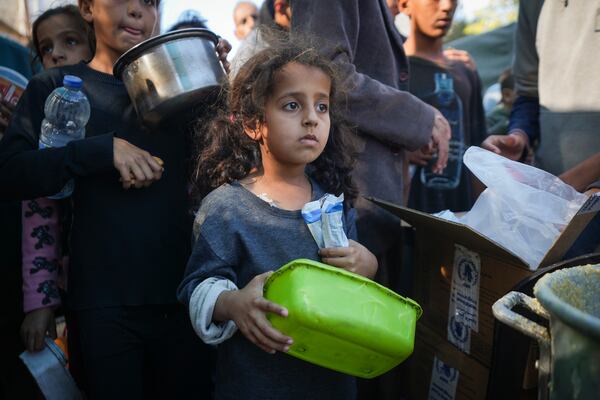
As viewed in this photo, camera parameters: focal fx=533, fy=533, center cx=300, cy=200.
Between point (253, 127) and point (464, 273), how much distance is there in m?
0.82

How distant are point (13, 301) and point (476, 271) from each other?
5.86ft

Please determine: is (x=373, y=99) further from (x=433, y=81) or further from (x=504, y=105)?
(x=504, y=105)

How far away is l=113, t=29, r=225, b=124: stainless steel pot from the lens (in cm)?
167

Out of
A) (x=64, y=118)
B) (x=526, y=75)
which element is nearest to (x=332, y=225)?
(x=64, y=118)

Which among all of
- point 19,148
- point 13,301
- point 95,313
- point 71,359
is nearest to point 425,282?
point 95,313

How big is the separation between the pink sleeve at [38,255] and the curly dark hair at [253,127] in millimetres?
543

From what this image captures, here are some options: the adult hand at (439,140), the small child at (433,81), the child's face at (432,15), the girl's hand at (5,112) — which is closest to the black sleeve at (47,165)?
the girl's hand at (5,112)

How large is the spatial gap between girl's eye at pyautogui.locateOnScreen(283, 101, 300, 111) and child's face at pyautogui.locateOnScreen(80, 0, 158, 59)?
2.30ft

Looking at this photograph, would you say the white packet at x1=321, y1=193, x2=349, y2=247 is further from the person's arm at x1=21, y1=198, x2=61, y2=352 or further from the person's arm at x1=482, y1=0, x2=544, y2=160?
the person's arm at x1=482, y1=0, x2=544, y2=160

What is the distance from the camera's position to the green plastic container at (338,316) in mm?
1194

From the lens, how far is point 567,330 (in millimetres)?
805

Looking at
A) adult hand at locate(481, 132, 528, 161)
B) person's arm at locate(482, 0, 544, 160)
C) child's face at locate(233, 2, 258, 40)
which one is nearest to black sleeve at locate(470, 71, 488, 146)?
person's arm at locate(482, 0, 544, 160)

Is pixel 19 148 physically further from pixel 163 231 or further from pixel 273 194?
pixel 273 194

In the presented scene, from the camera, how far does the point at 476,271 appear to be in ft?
5.44
